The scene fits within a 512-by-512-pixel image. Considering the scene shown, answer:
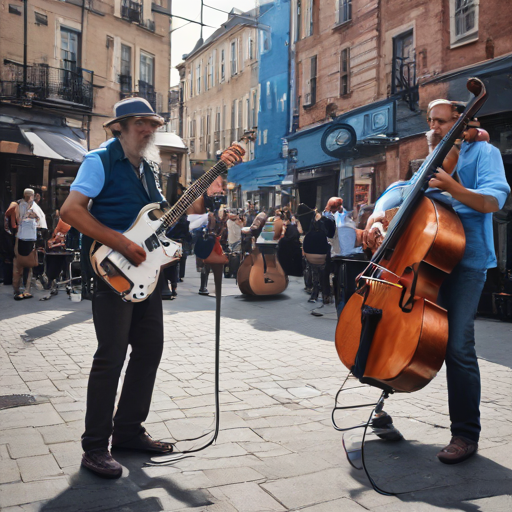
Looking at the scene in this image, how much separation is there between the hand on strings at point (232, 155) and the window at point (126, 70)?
19.7 metres

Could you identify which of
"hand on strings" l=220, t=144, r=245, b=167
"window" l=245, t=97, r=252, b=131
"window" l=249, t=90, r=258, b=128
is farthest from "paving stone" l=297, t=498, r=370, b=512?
"window" l=245, t=97, r=252, b=131

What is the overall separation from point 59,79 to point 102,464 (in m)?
18.2

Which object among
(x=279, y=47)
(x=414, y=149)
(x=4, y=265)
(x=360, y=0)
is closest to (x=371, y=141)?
(x=414, y=149)

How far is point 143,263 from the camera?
326 cm

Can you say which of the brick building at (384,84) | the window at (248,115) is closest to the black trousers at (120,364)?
the brick building at (384,84)

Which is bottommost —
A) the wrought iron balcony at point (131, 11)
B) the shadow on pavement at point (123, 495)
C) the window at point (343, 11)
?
the shadow on pavement at point (123, 495)

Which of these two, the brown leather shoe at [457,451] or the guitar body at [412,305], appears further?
the brown leather shoe at [457,451]

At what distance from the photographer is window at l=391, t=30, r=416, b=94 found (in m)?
12.9

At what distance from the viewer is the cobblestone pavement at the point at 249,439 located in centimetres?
286

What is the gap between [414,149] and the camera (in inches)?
483

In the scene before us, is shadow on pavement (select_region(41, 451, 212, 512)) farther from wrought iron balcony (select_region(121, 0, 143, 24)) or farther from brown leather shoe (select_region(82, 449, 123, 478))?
wrought iron balcony (select_region(121, 0, 143, 24))

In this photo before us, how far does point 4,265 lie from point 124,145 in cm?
1079

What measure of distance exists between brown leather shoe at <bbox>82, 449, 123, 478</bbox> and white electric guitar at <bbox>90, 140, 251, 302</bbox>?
76 cm

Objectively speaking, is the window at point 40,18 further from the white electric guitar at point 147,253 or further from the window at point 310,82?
the white electric guitar at point 147,253
